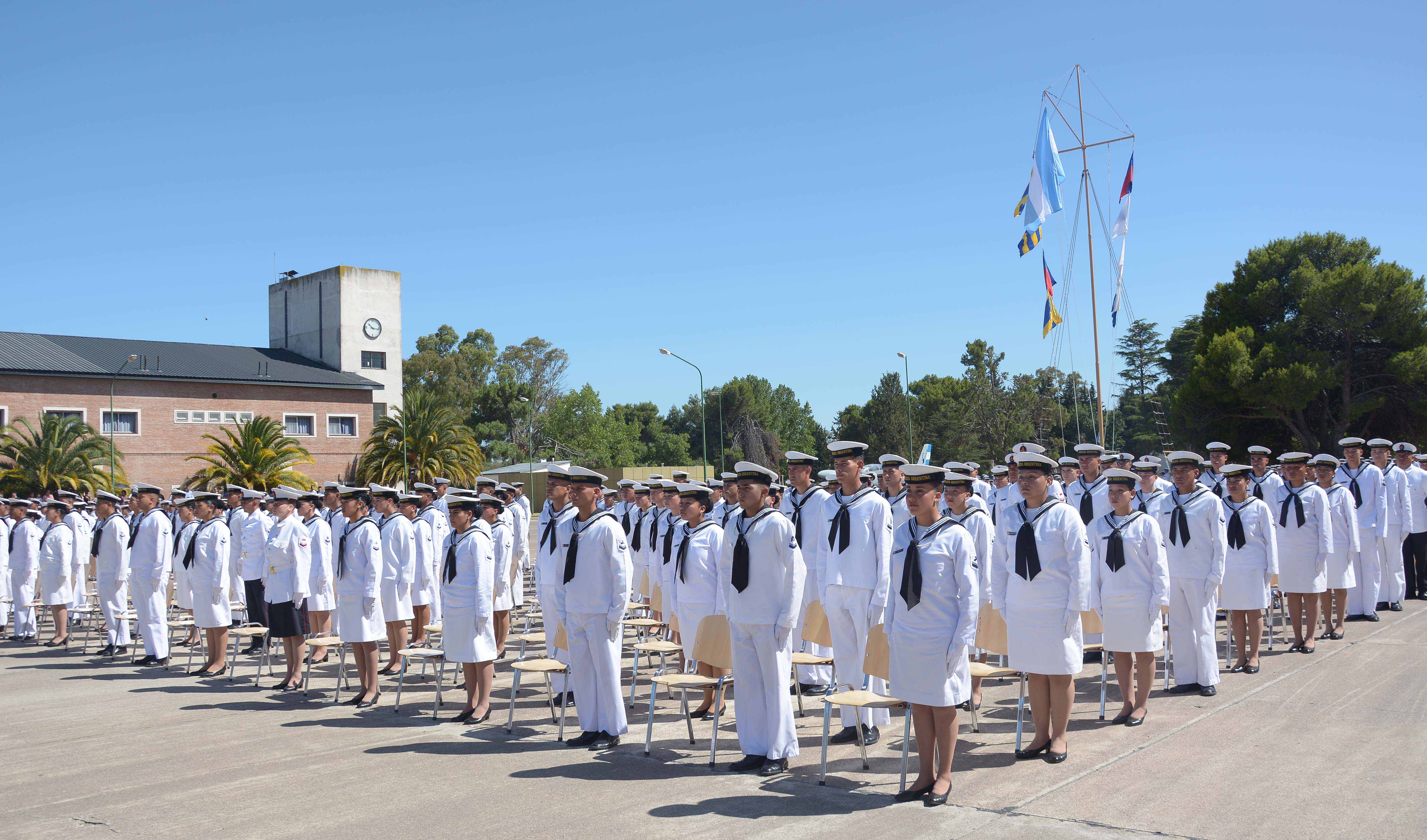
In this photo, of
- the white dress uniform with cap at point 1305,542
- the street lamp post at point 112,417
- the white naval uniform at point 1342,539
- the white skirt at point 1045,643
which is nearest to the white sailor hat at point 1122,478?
the white skirt at point 1045,643

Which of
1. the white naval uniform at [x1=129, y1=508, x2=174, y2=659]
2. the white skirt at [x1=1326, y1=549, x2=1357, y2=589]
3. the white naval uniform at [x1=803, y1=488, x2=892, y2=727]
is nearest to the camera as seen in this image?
the white naval uniform at [x1=803, y1=488, x2=892, y2=727]

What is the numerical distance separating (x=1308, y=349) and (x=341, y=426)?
49156 mm

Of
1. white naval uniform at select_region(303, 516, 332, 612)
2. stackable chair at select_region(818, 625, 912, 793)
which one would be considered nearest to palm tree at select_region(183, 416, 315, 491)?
white naval uniform at select_region(303, 516, 332, 612)

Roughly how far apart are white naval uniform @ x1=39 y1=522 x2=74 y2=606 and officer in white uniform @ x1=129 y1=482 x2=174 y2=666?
10.2 feet

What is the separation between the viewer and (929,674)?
20.7 ft

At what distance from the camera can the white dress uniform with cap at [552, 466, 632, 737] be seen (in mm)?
8211

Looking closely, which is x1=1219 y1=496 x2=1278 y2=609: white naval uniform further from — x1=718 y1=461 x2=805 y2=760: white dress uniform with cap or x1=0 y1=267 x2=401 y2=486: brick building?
x1=0 y1=267 x2=401 y2=486: brick building

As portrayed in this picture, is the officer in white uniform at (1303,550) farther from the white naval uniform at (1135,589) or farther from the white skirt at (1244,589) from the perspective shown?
the white naval uniform at (1135,589)

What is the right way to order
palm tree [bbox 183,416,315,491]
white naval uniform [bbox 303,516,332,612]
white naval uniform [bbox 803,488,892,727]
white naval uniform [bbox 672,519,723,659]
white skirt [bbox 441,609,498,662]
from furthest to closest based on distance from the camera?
palm tree [bbox 183,416,315,491]
white naval uniform [bbox 303,516,332,612]
white naval uniform [bbox 672,519,723,659]
white skirt [bbox 441,609,498,662]
white naval uniform [bbox 803,488,892,727]

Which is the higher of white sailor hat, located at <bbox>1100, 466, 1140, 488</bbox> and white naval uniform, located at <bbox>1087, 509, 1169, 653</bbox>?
white sailor hat, located at <bbox>1100, 466, 1140, 488</bbox>

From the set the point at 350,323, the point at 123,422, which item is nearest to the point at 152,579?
the point at 123,422

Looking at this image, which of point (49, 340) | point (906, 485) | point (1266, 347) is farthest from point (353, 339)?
point (906, 485)

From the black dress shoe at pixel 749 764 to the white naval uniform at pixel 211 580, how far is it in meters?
8.48

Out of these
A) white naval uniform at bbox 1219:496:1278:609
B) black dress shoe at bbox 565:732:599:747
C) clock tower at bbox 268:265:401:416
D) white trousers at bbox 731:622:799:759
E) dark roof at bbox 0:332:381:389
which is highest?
clock tower at bbox 268:265:401:416
